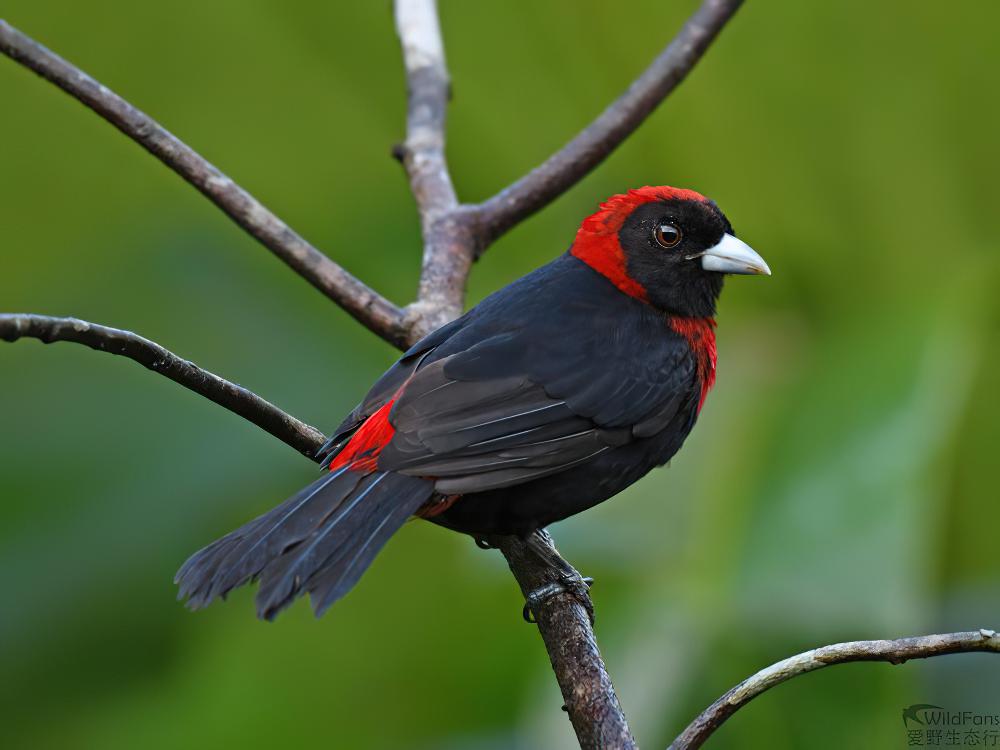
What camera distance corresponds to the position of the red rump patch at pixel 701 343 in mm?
2701

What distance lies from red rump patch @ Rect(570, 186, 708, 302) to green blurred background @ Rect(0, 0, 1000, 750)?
30.0 inches

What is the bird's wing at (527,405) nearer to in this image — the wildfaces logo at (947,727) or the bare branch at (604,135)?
the bare branch at (604,135)

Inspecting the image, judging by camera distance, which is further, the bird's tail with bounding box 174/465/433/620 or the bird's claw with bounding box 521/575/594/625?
the bird's claw with bounding box 521/575/594/625

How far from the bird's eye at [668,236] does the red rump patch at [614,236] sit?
0.08 m

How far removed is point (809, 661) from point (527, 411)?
84cm

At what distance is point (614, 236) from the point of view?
284cm

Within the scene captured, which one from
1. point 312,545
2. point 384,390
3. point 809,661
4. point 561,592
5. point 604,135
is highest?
point 604,135

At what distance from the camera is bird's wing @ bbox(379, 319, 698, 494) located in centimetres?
228

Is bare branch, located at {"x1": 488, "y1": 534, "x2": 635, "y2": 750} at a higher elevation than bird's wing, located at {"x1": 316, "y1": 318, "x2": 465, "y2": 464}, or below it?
below

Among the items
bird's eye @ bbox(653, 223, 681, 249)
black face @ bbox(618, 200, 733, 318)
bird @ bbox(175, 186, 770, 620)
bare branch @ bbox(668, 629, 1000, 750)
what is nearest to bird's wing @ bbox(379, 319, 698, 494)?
bird @ bbox(175, 186, 770, 620)

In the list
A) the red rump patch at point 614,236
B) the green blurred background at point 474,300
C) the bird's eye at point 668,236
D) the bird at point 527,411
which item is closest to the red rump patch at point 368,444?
the bird at point 527,411

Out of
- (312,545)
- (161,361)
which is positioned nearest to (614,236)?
(312,545)

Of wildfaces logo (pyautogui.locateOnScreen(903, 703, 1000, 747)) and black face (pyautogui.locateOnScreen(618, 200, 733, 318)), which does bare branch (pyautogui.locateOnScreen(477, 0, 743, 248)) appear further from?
wildfaces logo (pyautogui.locateOnScreen(903, 703, 1000, 747))

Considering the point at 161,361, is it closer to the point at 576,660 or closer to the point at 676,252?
the point at 576,660
